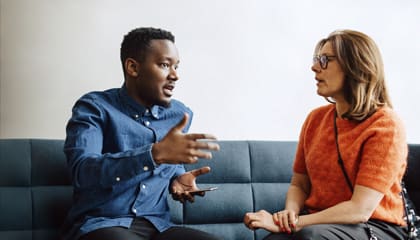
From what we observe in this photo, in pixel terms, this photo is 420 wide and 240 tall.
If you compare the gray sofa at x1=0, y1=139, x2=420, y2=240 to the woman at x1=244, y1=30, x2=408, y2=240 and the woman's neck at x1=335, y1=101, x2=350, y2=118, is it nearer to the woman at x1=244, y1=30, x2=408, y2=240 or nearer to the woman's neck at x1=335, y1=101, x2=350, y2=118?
the woman at x1=244, y1=30, x2=408, y2=240

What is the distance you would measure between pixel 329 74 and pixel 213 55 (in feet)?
2.27

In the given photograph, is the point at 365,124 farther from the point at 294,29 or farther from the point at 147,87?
the point at 294,29

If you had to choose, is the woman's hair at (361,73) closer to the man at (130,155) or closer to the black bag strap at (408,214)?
the black bag strap at (408,214)

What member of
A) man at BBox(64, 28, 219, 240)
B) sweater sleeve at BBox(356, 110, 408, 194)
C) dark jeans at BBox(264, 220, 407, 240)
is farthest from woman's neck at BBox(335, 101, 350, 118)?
man at BBox(64, 28, 219, 240)

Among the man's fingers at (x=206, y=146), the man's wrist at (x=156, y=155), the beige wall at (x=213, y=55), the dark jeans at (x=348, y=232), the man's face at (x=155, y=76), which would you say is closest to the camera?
the man's fingers at (x=206, y=146)

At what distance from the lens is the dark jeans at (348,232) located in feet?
4.97

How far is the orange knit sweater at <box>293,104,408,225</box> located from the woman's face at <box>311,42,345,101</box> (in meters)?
0.10

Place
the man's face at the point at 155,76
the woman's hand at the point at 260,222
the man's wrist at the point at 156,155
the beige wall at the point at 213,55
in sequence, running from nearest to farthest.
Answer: the man's wrist at the point at 156,155 < the woman's hand at the point at 260,222 < the man's face at the point at 155,76 < the beige wall at the point at 213,55

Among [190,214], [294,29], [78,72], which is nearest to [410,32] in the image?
[294,29]

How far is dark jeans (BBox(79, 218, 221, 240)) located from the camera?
1.53 m

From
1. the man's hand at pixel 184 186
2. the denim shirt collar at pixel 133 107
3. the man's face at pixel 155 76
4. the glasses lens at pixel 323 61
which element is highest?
the glasses lens at pixel 323 61

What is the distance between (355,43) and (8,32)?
1338mm

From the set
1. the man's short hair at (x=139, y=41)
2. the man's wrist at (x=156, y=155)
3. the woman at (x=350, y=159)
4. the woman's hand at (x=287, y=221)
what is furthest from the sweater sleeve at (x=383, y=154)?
the man's short hair at (x=139, y=41)

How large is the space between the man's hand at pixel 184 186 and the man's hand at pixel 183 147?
1.10ft
